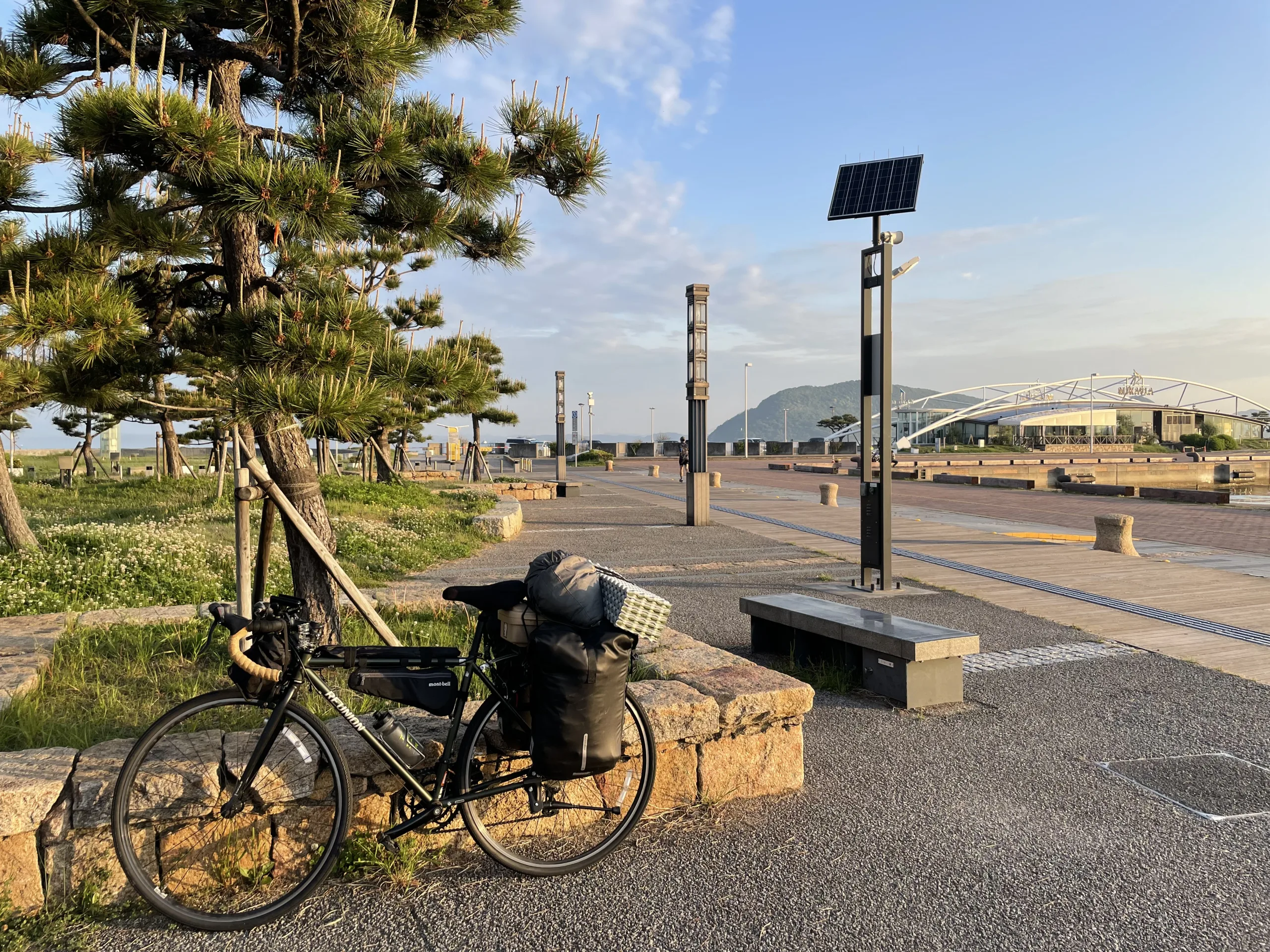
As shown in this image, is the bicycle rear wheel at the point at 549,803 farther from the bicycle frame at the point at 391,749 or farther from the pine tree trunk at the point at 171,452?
the pine tree trunk at the point at 171,452

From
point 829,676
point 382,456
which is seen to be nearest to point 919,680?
point 829,676

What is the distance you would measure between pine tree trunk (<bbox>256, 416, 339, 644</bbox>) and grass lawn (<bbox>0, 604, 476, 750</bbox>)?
0.22 m

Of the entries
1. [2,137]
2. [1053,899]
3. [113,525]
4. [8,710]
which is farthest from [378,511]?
[1053,899]

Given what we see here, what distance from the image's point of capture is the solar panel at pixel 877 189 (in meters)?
8.29

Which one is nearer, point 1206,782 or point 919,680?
point 1206,782

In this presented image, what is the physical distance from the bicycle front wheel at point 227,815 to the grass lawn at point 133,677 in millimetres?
267

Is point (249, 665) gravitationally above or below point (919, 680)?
above

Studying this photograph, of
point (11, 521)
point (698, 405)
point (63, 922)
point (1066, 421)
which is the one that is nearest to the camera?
point (63, 922)

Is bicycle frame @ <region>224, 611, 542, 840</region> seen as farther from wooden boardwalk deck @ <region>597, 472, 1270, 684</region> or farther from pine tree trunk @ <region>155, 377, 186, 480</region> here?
pine tree trunk @ <region>155, 377, 186, 480</region>

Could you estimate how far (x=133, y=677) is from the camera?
4.08 m

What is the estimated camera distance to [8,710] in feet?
11.2

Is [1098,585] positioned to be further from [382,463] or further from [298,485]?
[382,463]

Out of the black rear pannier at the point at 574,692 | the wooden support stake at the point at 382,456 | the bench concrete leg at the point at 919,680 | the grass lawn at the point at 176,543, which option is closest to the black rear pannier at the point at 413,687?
the black rear pannier at the point at 574,692

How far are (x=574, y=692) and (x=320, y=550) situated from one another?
1.39 metres
